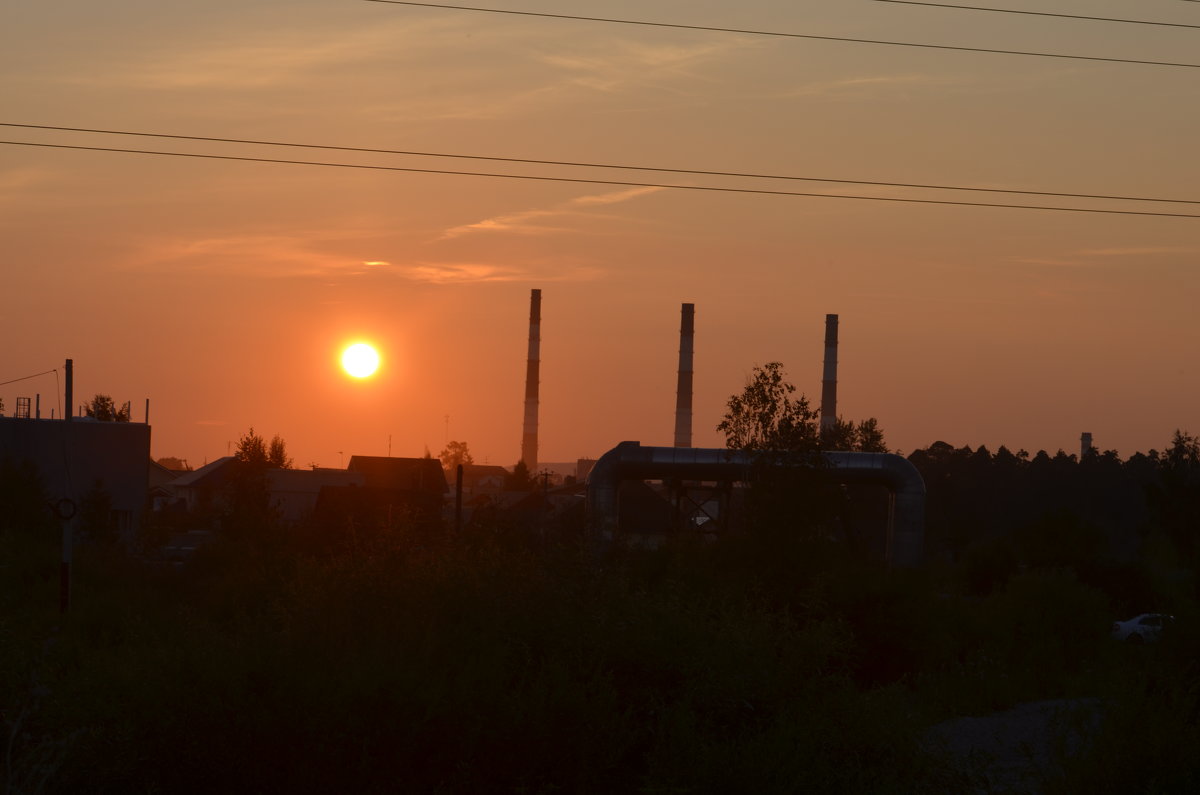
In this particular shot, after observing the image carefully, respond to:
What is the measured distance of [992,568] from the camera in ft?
135

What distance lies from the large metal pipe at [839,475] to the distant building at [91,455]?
26.4m

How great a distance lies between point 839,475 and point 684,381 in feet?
117

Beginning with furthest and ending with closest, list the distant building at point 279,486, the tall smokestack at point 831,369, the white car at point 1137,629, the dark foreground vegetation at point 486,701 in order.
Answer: the distant building at point 279,486
the tall smokestack at point 831,369
the white car at point 1137,629
the dark foreground vegetation at point 486,701

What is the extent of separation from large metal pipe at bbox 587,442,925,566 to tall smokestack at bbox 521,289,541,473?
48.4m

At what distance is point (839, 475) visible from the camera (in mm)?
36812

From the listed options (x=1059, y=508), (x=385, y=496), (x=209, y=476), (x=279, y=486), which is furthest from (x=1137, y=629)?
(x=209, y=476)

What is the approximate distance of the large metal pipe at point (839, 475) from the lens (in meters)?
36.9

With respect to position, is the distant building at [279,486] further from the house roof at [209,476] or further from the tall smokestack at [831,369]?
the tall smokestack at [831,369]

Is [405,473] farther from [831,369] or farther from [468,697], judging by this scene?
[468,697]

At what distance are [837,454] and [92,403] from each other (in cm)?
8292

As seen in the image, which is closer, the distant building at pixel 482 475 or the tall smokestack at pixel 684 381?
the tall smokestack at pixel 684 381

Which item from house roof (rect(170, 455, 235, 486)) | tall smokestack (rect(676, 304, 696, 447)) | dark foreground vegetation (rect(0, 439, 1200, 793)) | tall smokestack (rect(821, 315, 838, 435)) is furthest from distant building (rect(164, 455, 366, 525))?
dark foreground vegetation (rect(0, 439, 1200, 793))

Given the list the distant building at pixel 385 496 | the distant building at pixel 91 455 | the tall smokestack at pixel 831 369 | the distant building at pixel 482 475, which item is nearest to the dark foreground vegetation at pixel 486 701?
the distant building at pixel 385 496

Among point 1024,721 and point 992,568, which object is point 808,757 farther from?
point 992,568
